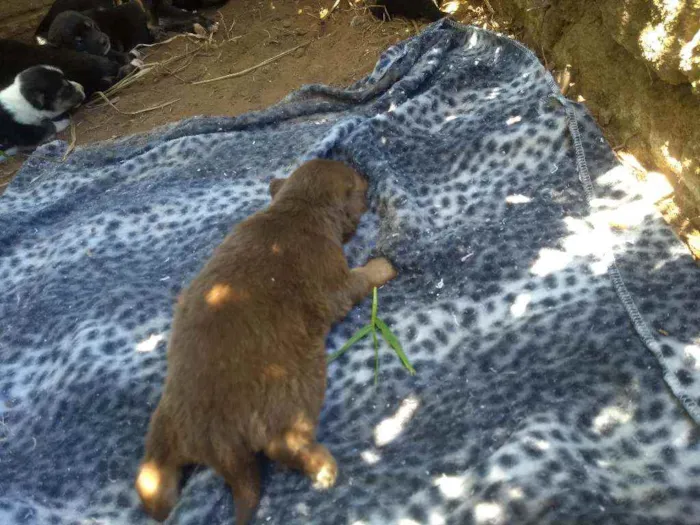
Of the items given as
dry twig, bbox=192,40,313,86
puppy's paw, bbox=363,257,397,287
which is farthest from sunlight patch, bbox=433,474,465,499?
dry twig, bbox=192,40,313,86

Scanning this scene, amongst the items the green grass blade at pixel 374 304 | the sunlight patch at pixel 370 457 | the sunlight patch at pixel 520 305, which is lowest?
the sunlight patch at pixel 370 457

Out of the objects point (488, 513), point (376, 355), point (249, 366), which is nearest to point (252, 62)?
point (376, 355)

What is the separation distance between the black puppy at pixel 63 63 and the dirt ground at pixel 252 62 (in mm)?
181

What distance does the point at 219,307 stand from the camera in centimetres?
213

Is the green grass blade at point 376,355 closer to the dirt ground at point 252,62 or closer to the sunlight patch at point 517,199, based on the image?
the sunlight patch at point 517,199

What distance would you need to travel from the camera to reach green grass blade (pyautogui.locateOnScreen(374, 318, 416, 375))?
234cm

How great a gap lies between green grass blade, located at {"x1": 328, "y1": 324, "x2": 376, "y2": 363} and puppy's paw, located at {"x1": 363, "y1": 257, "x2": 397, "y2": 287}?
0.79 ft

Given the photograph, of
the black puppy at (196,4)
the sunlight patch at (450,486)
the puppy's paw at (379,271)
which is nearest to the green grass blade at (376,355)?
the puppy's paw at (379,271)

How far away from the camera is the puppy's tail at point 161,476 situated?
6.64ft

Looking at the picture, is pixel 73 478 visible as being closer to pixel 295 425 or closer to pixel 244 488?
pixel 244 488

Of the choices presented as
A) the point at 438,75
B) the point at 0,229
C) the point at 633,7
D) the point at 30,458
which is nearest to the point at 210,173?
the point at 0,229

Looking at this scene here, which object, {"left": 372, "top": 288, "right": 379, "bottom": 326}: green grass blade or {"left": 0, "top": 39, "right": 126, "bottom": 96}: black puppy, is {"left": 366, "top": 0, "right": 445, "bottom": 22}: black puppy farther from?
{"left": 372, "top": 288, "right": 379, "bottom": 326}: green grass blade

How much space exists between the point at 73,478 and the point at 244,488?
0.74 m

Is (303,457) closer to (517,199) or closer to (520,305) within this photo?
(520,305)
